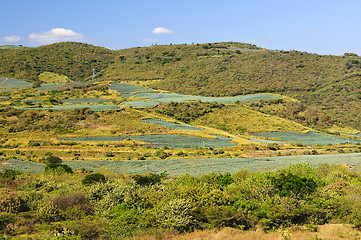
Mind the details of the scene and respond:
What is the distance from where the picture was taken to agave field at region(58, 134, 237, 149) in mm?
64750

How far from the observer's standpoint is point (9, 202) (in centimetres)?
2389

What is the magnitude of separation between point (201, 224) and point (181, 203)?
177 cm

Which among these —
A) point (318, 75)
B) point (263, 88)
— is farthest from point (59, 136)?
point (318, 75)

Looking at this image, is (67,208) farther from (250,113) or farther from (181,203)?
(250,113)

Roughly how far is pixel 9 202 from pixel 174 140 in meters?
45.3

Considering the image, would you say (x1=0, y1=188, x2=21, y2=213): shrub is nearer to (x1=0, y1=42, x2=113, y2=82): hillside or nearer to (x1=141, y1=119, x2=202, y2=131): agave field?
(x1=141, y1=119, x2=202, y2=131): agave field

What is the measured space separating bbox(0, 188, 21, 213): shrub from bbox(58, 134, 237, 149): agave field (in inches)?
1571

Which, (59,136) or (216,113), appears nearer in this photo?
(59,136)

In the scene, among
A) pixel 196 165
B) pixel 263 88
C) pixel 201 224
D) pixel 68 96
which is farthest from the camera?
pixel 263 88

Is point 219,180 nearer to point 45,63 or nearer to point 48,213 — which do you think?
point 48,213

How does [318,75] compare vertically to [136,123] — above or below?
above

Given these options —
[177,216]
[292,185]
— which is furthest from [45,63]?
[177,216]

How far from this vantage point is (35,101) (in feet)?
328

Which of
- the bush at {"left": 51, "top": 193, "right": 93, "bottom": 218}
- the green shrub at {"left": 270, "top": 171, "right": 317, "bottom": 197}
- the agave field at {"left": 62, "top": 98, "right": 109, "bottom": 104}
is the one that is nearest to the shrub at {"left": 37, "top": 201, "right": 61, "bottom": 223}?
the bush at {"left": 51, "top": 193, "right": 93, "bottom": 218}
